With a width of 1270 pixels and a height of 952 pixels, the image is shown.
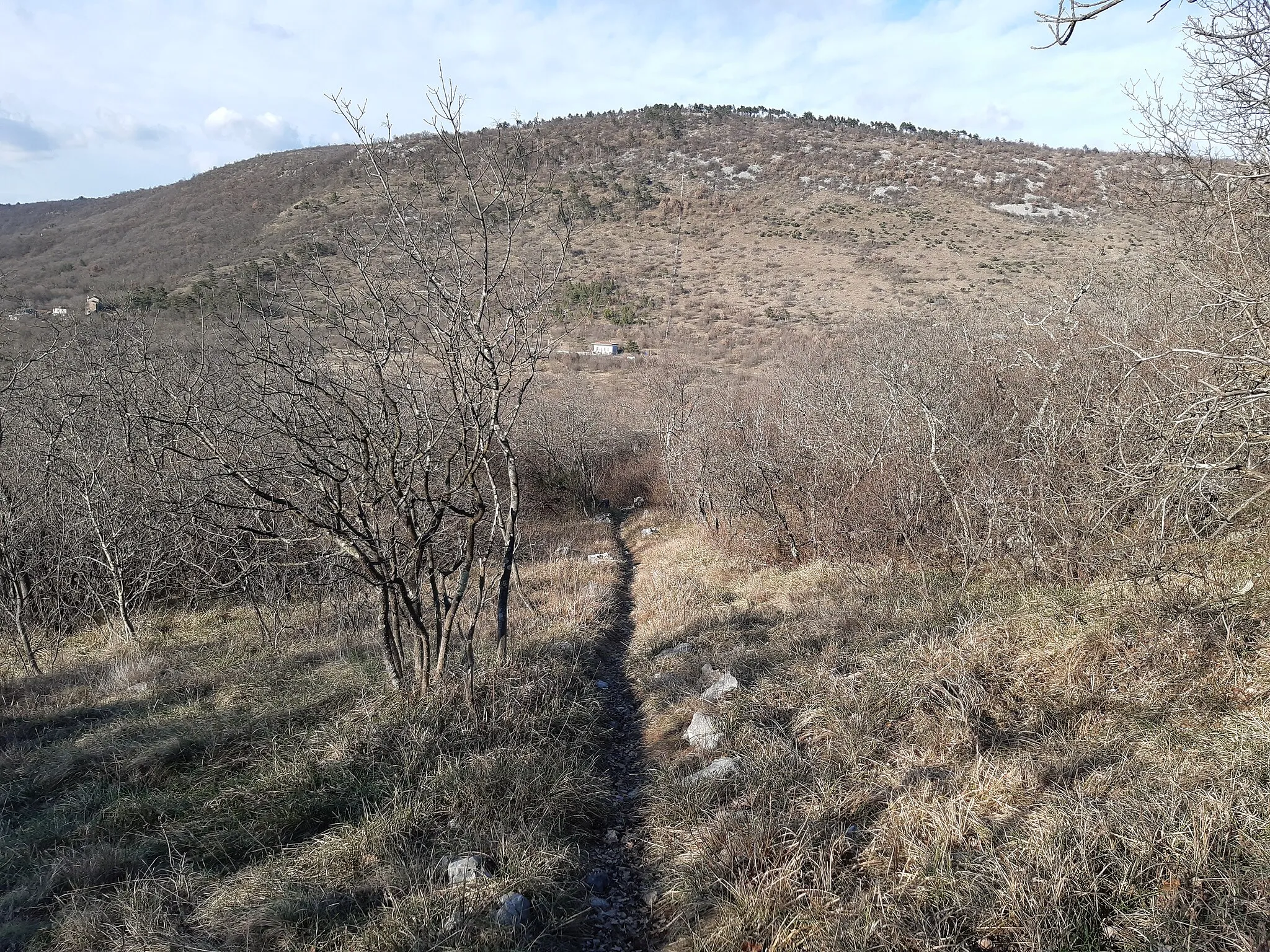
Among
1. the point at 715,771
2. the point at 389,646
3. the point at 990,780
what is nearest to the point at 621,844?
the point at 715,771

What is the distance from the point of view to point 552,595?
26.4 feet

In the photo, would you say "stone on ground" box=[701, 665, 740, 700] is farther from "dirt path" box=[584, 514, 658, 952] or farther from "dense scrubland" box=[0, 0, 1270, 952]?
"dirt path" box=[584, 514, 658, 952]

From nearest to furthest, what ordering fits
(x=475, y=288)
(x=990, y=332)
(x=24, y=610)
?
(x=475, y=288)
(x=24, y=610)
(x=990, y=332)

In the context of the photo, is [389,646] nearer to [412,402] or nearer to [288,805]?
[288,805]

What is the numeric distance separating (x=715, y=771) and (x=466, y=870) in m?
1.49

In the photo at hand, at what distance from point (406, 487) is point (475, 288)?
1.86m

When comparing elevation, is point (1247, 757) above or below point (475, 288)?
below

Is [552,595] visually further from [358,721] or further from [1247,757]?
[1247,757]

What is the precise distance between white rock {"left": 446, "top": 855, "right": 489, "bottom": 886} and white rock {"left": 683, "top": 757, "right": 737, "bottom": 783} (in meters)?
1.24

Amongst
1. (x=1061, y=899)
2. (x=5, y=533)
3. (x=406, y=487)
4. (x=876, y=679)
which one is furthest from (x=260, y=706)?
(x=1061, y=899)

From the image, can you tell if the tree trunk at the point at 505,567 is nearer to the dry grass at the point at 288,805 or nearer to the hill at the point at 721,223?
the dry grass at the point at 288,805

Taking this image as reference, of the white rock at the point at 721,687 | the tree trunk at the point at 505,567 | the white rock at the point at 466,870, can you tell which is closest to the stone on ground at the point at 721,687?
the white rock at the point at 721,687

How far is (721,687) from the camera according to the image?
5121 millimetres

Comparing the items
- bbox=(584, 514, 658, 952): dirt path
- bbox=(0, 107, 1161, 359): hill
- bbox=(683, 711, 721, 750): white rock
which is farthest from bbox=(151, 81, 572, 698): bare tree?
bbox=(0, 107, 1161, 359): hill
